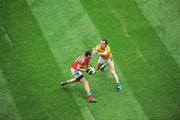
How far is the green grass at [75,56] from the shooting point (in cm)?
1250

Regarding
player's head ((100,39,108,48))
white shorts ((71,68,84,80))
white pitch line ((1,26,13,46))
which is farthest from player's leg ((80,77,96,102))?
white pitch line ((1,26,13,46))

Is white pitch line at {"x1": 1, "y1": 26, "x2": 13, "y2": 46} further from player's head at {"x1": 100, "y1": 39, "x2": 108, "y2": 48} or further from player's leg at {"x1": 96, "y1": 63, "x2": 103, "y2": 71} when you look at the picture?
player's head at {"x1": 100, "y1": 39, "x2": 108, "y2": 48}

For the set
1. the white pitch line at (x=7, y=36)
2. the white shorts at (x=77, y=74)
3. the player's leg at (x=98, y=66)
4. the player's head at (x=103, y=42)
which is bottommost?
the white pitch line at (x=7, y=36)

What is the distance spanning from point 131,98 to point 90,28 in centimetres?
326

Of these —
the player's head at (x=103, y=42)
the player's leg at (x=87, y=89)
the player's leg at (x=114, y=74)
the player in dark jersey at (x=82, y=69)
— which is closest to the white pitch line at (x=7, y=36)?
the player in dark jersey at (x=82, y=69)

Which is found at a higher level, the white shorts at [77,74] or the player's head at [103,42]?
the player's head at [103,42]

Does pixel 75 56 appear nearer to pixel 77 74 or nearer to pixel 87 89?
pixel 77 74

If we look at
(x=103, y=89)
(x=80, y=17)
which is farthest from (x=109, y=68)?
(x=80, y=17)

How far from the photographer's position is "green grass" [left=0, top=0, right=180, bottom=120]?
12.5 meters

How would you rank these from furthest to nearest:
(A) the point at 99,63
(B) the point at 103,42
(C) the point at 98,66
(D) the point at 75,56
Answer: (D) the point at 75,56 < (C) the point at 98,66 < (A) the point at 99,63 < (B) the point at 103,42

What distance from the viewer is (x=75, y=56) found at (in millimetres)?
13992

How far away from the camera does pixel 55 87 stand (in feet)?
43.0

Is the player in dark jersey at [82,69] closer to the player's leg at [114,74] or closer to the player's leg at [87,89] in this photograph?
the player's leg at [87,89]

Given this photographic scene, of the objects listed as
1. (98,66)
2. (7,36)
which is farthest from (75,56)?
(7,36)
